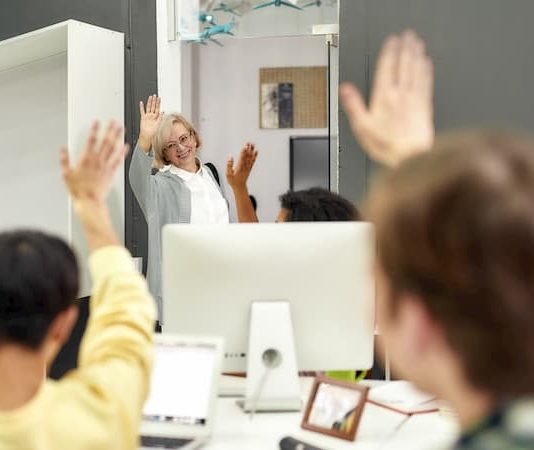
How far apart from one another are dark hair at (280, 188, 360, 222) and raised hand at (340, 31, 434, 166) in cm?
123

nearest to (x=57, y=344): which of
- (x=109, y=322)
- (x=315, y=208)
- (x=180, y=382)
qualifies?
(x=109, y=322)

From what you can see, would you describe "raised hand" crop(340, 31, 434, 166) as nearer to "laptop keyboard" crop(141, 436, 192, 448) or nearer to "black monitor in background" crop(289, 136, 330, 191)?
"laptop keyboard" crop(141, 436, 192, 448)

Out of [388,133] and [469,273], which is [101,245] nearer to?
[388,133]

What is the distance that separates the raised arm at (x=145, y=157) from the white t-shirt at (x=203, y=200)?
0.55 feet

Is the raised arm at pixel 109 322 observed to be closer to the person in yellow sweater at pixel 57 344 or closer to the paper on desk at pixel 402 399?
the person in yellow sweater at pixel 57 344

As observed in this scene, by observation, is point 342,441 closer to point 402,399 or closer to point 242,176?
point 402,399

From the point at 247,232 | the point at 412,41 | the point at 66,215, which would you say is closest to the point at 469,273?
the point at 412,41

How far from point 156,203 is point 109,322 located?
2.30 meters

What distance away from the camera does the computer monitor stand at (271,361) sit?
6.33 feet

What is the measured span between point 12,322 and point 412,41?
2.43ft

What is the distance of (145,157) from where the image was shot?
11.2 feet

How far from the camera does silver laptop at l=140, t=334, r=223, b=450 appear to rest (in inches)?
70.0

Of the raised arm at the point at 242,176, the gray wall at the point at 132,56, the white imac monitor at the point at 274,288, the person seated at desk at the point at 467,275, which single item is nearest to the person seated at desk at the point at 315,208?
the white imac monitor at the point at 274,288

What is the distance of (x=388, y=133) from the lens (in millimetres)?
1119
